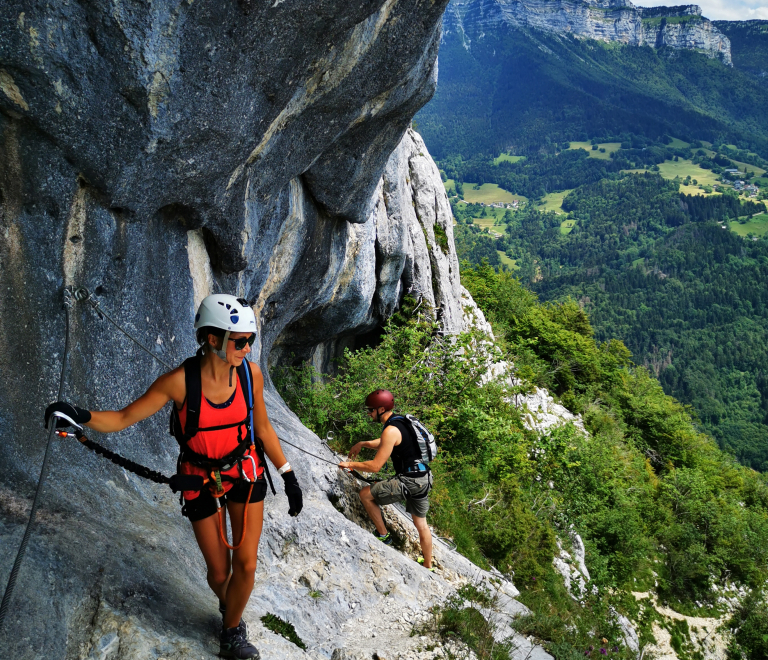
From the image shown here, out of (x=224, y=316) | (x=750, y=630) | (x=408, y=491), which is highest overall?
(x=224, y=316)

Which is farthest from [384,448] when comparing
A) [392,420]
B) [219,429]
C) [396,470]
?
[219,429]

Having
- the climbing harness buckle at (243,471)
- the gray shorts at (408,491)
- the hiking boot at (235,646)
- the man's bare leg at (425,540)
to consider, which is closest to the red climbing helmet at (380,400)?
the gray shorts at (408,491)

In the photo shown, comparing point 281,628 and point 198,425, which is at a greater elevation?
point 198,425

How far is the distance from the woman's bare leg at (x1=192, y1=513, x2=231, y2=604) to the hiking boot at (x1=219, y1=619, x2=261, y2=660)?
0.25m

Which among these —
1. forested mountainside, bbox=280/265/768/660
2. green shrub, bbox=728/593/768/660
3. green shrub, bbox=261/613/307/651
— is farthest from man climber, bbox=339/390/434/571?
green shrub, bbox=728/593/768/660

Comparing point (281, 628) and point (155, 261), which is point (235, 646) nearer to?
point (281, 628)

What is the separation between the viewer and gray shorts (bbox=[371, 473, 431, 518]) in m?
8.06

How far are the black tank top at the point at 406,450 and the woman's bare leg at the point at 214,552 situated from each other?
3.69 m

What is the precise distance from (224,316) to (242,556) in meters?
1.74

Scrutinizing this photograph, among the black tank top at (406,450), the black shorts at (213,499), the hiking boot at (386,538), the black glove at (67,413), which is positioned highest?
the black glove at (67,413)

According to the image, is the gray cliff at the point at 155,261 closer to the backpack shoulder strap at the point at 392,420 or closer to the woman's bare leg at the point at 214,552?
the woman's bare leg at the point at 214,552

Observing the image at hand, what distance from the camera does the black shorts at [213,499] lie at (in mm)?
4129

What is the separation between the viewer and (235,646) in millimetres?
4375

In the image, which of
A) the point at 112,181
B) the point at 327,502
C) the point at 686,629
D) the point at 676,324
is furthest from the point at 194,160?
the point at 676,324
